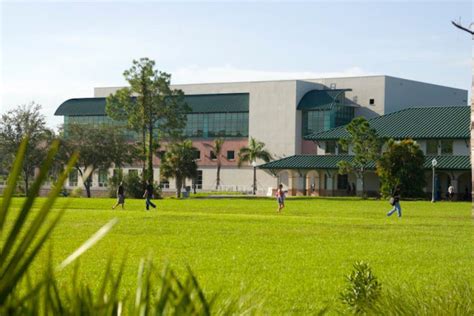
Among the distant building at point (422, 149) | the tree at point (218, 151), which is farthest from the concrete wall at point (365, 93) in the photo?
the tree at point (218, 151)

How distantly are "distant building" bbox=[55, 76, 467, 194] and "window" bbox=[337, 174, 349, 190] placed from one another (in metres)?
8.69

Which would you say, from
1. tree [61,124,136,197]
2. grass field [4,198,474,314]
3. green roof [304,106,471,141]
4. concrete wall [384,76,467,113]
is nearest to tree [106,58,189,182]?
tree [61,124,136,197]

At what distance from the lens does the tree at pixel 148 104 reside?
8881 cm

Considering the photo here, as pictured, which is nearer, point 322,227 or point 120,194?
point 322,227

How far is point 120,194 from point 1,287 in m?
50.4

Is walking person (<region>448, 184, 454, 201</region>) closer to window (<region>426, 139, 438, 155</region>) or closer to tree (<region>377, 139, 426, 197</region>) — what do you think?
tree (<region>377, 139, 426, 197</region>)

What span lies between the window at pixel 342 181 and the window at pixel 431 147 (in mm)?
9736

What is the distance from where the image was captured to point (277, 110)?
104750 millimetres

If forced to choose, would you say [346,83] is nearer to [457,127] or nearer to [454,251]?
[457,127]

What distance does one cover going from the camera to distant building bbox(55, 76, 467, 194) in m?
103

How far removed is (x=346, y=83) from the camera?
346ft

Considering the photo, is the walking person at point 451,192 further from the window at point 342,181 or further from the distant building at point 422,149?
the window at point 342,181

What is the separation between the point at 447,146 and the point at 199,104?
35.4m

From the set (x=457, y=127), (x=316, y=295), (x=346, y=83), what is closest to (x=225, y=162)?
(x=346, y=83)
